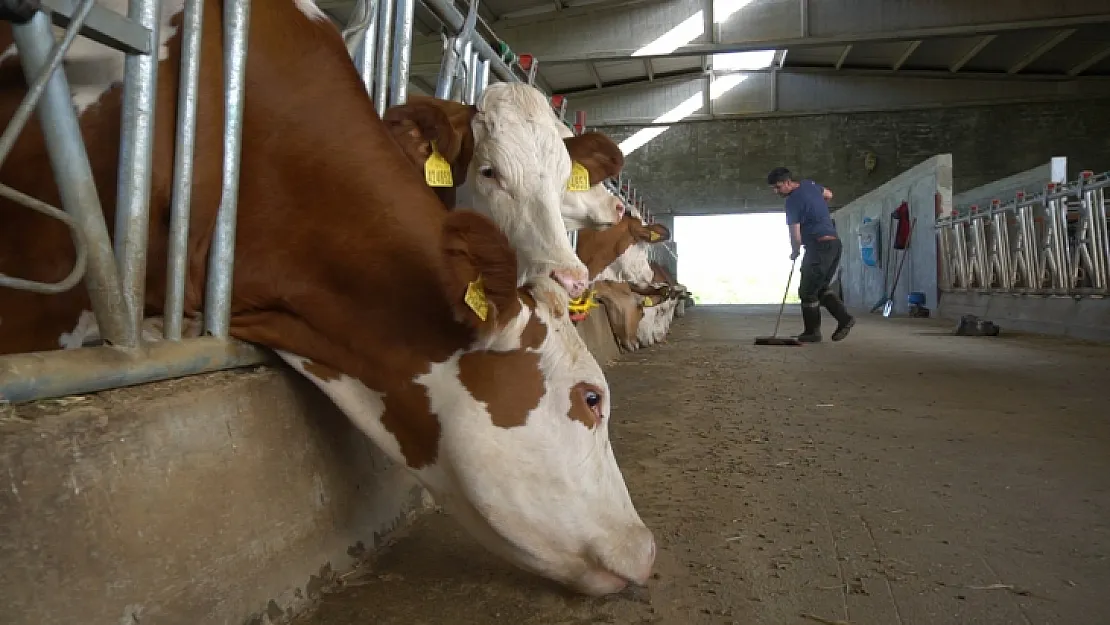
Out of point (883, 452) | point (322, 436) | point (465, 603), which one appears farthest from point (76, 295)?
point (883, 452)

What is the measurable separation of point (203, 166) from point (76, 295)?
1.17ft

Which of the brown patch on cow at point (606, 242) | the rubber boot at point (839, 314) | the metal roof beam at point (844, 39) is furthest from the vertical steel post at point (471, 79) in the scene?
the metal roof beam at point (844, 39)

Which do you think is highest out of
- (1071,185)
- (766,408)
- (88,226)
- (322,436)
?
(1071,185)

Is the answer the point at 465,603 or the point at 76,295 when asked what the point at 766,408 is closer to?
the point at 465,603

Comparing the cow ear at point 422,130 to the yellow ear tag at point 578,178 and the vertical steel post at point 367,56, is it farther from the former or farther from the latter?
the yellow ear tag at point 578,178

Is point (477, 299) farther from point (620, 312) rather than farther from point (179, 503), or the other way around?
point (620, 312)

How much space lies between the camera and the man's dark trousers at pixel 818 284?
7988 mm

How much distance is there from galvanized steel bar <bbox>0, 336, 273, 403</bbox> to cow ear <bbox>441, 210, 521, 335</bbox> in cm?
47

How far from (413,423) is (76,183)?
734 millimetres

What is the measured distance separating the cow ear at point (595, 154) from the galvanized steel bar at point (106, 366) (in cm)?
283

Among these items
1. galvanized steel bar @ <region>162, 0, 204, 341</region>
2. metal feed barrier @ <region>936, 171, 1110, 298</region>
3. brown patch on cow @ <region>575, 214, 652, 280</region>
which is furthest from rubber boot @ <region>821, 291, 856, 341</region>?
galvanized steel bar @ <region>162, 0, 204, 341</region>

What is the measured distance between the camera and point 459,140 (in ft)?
10.3

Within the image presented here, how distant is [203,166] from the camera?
159 centimetres

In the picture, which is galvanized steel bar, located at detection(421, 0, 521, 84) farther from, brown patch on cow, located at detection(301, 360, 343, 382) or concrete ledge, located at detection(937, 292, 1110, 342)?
concrete ledge, located at detection(937, 292, 1110, 342)
